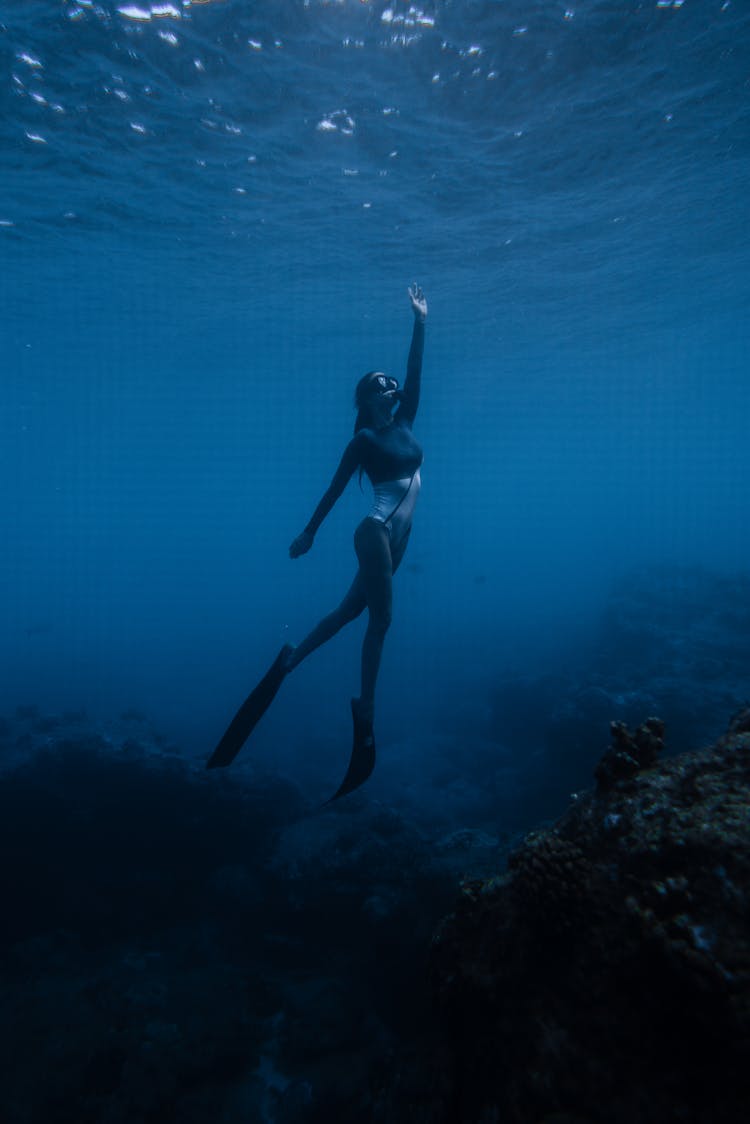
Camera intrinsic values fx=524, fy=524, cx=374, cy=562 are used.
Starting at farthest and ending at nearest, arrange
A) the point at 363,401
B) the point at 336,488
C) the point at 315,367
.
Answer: the point at 315,367, the point at 363,401, the point at 336,488

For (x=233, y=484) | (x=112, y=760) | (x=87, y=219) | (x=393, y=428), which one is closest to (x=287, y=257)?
(x=87, y=219)

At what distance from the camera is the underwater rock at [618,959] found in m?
1.93

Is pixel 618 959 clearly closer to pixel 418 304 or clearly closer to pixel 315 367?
pixel 418 304

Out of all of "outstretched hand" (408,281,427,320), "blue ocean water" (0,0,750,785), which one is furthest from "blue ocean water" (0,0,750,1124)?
"outstretched hand" (408,281,427,320)

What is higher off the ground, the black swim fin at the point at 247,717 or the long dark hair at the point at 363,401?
the long dark hair at the point at 363,401

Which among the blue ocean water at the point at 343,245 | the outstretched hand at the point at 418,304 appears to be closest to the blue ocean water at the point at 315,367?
the blue ocean water at the point at 343,245

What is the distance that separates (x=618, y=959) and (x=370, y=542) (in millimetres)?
3705

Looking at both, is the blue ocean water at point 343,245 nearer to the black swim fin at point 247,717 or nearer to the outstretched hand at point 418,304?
the outstretched hand at point 418,304

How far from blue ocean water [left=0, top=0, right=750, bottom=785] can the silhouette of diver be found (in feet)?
26.2

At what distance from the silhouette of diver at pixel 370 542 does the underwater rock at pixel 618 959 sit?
6.87ft

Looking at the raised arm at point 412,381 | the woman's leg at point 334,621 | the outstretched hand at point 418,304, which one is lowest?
the woman's leg at point 334,621

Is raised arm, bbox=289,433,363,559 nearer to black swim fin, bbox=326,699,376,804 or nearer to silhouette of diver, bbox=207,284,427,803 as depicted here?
silhouette of diver, bbox=207,284,427,803

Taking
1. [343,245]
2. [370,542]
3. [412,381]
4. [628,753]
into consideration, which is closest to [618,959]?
[628,753]

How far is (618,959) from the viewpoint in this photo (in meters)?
2.32
